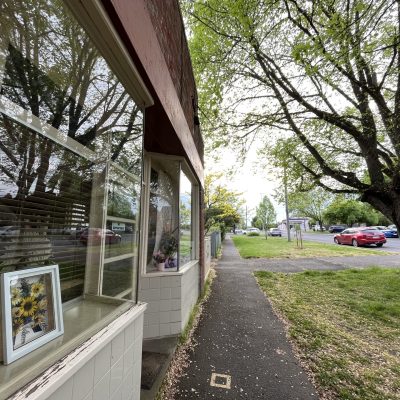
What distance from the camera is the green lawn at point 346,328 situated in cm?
257

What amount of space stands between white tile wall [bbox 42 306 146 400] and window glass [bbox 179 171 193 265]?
2.03 metres

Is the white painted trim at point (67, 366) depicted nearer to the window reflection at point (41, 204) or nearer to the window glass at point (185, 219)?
the window reflection at point (41, 204)

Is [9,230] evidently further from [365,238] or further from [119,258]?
[365,238]

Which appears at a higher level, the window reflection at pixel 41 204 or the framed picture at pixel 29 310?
the window reflection at pixel 41 204

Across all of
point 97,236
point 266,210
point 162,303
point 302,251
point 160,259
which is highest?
point 266,210

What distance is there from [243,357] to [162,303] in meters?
1.24

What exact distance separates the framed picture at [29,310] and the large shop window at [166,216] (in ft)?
6.98

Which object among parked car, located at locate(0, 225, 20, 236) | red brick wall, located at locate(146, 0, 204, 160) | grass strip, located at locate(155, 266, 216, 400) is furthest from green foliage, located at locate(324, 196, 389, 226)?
parked car, located at locate(0, 225, 20, 236)

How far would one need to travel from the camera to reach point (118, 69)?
5.41 feet

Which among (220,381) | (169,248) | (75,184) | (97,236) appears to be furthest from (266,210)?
(75,184)

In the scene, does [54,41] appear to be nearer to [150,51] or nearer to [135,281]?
[150,51]

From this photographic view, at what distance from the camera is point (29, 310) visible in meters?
1.20

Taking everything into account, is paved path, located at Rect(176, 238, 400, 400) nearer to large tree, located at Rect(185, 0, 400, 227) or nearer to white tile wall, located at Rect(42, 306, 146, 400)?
white tile wall, located at Rect(42, 306, 146, 400)

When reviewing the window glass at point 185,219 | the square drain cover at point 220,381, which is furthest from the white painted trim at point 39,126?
the square drain cover at point 220,381
